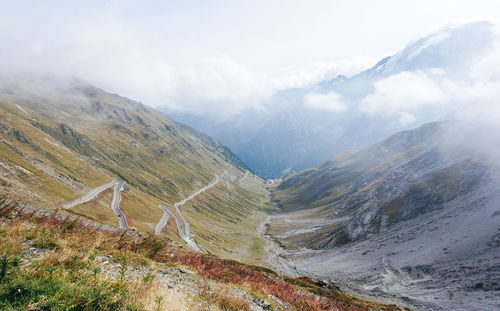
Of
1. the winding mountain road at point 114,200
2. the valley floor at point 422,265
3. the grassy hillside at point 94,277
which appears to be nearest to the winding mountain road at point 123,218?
the winding mountain road at point 114,200

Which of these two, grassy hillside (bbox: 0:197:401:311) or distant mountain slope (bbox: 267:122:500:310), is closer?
grassy hillside (bbox: 0:197:401:311)

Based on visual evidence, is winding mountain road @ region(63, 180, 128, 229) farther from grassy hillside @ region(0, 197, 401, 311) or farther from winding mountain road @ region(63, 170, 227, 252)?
grassy hillside @ region(0, 197, 401, 311)

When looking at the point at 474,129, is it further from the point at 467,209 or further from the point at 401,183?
the point at 467,209

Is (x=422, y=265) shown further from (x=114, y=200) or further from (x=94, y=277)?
(x=114, y=200)

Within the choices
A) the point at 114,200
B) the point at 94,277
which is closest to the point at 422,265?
the point at 94,277

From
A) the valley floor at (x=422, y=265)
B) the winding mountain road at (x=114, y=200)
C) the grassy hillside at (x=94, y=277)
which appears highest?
the valley floor at (x=422, y=265)

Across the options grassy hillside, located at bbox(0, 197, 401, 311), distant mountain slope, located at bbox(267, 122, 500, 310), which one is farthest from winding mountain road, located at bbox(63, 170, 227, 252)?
grassy hillside, located at bbox(0, 197, 401, 311)

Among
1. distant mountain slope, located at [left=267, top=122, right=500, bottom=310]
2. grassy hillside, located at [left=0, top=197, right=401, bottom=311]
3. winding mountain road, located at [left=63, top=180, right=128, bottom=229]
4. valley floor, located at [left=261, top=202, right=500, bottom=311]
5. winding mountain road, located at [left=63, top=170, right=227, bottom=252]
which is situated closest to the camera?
grassy hillside, located at [left=0, top=197, right=401, bottom=311]

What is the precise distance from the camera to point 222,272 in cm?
1549

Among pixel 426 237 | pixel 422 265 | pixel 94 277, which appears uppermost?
pixel 426 237

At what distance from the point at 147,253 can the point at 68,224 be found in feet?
15.6

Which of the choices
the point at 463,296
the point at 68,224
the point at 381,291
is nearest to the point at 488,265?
the point at 463,296

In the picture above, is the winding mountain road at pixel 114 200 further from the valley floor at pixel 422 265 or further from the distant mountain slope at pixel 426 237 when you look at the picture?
the distant mountain slope at pixel 426 237

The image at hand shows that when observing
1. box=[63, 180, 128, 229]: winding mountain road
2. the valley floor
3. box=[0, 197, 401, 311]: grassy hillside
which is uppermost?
the valley floor
